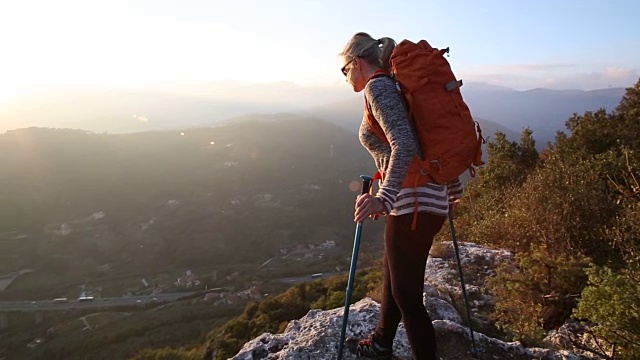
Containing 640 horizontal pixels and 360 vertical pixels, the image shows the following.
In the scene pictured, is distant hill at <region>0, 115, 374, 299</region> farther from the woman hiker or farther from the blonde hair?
the blonde hair

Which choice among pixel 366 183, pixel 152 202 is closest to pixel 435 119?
pixel 366 183

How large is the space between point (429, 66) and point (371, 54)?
1.02 feet

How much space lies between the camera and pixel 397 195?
2053 mm

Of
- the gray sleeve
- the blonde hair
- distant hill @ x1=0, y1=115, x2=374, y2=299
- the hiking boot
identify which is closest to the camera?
the gray sleeve

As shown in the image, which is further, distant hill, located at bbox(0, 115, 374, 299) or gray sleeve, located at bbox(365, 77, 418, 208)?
distant hill, located at bbox(0, 115, 374, 299)

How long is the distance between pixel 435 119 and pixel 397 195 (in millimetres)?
430

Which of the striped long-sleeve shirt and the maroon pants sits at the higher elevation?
the striped long-sleeve shirt

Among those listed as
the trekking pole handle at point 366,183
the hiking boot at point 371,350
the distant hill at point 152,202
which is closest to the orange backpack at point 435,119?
the trekking pole handle at point 366,183

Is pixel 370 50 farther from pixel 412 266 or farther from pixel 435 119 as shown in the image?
pixel 412 266

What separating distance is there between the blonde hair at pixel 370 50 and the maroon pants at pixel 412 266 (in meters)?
0.85

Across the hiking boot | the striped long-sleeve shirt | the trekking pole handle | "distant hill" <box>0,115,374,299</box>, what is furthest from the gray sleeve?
"distant hill" <box>0,115,374,299</box>

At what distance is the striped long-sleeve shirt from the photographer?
194cm

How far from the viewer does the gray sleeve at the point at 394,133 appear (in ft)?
6.34

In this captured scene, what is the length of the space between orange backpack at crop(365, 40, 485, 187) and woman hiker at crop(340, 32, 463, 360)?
7cm
